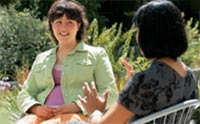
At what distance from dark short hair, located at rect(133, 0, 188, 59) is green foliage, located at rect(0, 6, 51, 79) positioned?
12.6ft

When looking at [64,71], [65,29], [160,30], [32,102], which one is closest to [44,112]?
[32,102]

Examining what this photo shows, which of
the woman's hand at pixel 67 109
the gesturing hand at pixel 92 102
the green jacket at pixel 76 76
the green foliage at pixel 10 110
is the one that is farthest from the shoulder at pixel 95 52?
the gesturing hand at pixel 92 102

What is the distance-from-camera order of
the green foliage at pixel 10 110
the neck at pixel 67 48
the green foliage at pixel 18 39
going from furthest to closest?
the green foliage at pixel 18 39, the green foliage at pixel 10 110, the neck at pixel 67 48

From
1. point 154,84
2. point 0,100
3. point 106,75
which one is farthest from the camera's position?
point 0,100

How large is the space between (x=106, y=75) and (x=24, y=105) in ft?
1.75

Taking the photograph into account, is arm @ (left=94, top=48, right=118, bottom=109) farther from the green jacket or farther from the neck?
the neck

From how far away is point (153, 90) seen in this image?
1.92 meters

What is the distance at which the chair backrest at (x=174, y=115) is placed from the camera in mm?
1929

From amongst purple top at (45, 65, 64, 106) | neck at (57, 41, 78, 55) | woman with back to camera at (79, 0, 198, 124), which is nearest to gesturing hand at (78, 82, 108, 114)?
woman with back to camera at (79, 0, 198, 124)

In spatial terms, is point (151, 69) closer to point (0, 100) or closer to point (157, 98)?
point (157, 98)

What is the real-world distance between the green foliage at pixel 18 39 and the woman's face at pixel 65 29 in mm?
2703

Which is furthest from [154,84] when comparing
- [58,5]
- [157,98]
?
[58,5]

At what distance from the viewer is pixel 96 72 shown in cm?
296

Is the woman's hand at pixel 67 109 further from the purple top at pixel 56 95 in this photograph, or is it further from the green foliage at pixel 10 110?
the green foliage at pixel 10 110
